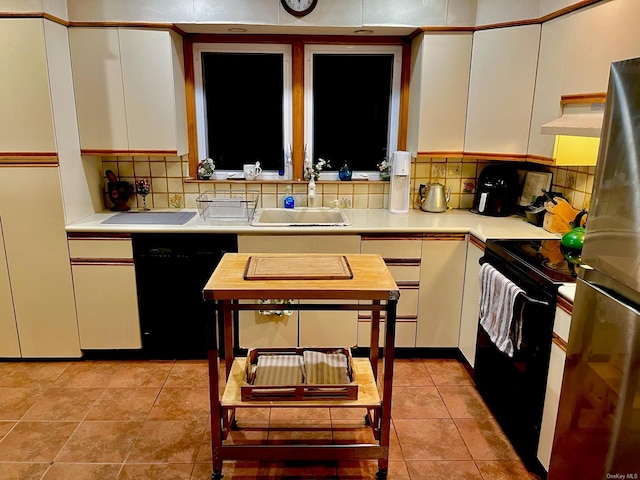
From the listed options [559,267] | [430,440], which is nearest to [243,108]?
[559,267]

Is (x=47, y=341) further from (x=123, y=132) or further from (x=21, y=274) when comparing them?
(x=123, y=132)

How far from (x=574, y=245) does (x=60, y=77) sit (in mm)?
2894

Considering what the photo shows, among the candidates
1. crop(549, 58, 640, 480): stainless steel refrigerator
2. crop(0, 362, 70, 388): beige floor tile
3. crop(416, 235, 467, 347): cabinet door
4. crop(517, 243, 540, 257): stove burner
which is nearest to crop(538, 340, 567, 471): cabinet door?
crop(549, 58, 640, 480): stainless steel refrigerator

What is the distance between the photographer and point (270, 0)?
9.27 ft

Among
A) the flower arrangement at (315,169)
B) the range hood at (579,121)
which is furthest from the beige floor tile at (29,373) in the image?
the range hood at (579,121)

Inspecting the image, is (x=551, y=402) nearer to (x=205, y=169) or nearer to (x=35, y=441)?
(x=35, y=441)

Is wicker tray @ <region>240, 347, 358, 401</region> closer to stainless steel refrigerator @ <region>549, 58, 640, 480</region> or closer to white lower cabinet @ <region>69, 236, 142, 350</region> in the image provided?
stainless steel refrigerator @ <region>549, 58, 640, 480</region>

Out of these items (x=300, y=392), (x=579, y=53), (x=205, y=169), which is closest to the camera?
(x=300, y=392)

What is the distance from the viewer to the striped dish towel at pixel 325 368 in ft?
6.87

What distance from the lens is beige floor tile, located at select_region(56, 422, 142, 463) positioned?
218cm

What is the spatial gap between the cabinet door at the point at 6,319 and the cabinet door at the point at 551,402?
9.68 feet

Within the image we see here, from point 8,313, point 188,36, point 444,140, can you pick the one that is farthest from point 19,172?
point 444,140

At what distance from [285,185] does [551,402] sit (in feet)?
7.03

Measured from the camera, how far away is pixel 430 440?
2332mm
